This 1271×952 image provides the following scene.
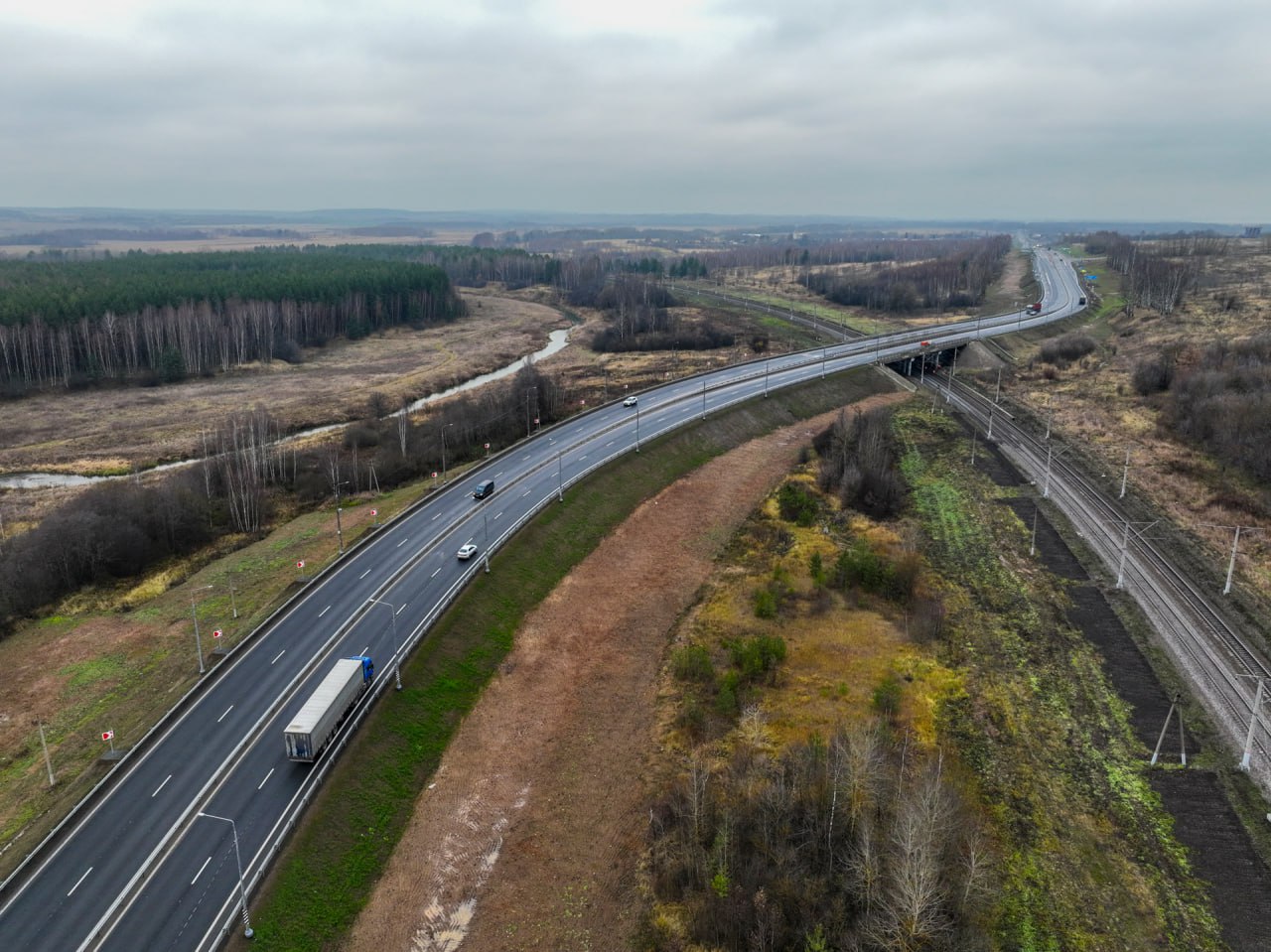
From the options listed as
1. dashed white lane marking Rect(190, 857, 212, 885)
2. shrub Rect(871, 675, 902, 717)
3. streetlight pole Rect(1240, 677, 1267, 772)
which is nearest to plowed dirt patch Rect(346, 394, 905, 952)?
dashed white lane marking Rect(190, 857, 212, 885)

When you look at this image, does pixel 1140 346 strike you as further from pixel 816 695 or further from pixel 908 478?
pixel 816 695

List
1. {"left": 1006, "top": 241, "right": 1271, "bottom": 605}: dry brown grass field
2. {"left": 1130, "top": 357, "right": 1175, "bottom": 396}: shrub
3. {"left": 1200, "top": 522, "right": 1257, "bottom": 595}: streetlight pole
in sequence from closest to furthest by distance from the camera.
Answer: {"left": 1200, "top": 522, "right": 1257, "bottom": 595}: streetlight pole < {"left": 1006, "top": 241, "right": 1271, "bottom": 605}: dry brown grass field < {"left": 1130, "top": 357, "right": 1175, "bottom": 396}: shrub

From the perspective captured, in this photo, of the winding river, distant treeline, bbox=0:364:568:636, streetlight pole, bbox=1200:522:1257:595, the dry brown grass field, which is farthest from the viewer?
the winding river

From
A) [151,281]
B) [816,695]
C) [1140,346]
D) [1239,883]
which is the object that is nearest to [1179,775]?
[1239,883]

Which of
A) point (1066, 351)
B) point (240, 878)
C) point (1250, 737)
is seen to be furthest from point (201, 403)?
point (1066, 351)

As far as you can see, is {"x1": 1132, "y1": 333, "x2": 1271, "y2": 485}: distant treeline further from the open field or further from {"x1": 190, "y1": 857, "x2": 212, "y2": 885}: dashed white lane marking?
the open field
